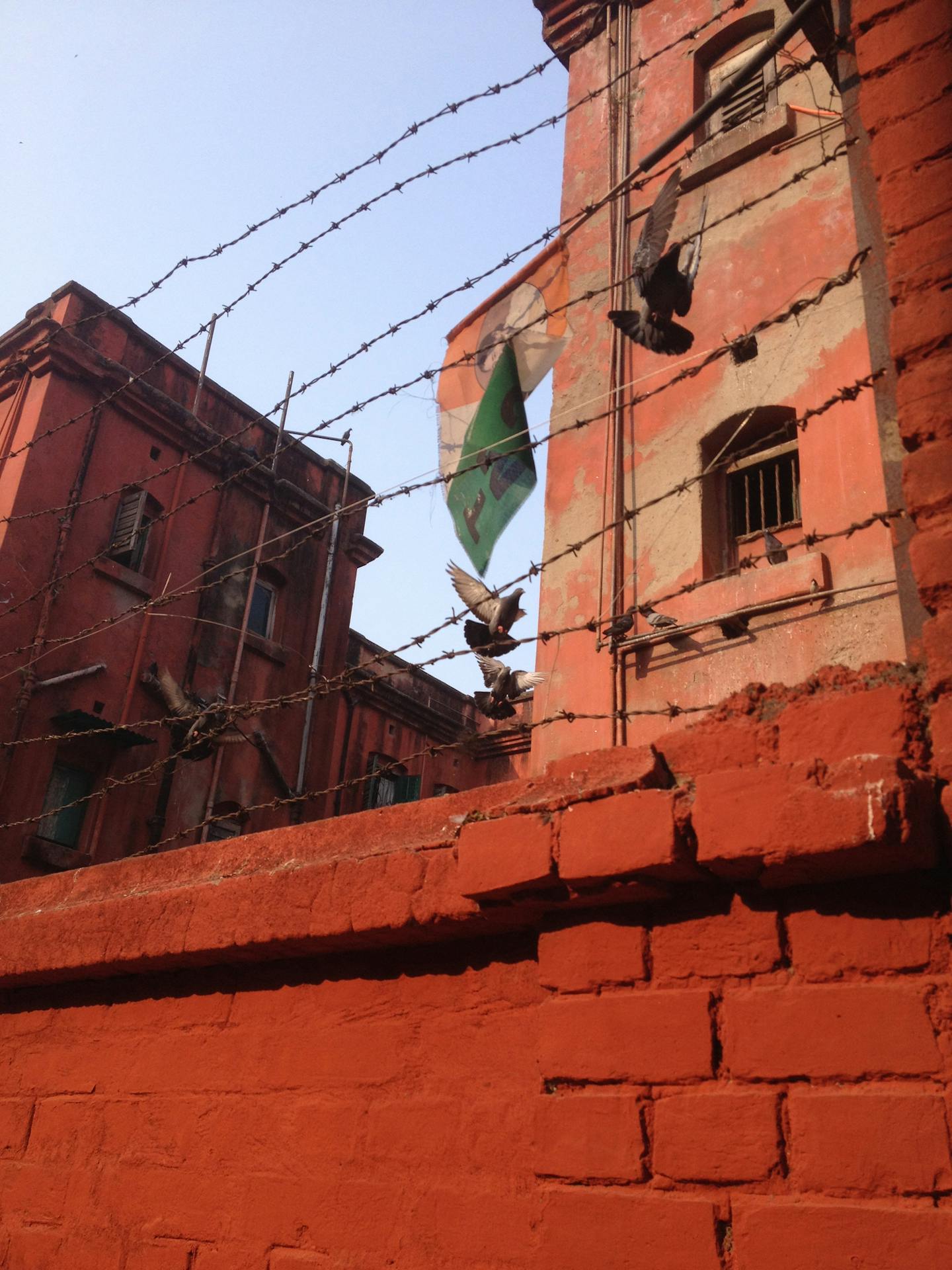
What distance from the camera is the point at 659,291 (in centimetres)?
351

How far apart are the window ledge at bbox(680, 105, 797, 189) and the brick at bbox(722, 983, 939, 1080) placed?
28.7 feet

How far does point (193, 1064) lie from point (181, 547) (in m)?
12.5

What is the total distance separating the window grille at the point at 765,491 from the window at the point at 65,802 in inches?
307

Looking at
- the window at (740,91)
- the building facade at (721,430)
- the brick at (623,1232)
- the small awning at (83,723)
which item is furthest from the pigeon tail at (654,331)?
the small awning at (83,723)

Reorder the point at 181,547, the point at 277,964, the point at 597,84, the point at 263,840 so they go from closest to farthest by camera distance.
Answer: the point at 277,964, the point at 263,840, the point at 597,84, the point at 181,547

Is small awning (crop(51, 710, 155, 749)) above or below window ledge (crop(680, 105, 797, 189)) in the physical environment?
below

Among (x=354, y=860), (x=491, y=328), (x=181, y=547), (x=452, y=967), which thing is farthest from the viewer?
(x=181, y=547)

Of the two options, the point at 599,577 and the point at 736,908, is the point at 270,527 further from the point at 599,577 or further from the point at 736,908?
the point at 736,908

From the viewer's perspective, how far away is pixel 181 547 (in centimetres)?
1480

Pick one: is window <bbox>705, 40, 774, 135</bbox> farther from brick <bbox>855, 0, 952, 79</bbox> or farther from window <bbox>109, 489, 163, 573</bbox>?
window <bbox>109, 489, 163, 573</bbox>

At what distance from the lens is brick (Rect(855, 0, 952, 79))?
7.33 feet

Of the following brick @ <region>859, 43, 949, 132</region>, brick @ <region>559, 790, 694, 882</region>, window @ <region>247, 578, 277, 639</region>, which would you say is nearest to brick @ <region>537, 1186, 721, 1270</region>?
brick @ <region>559, 790, 694, 882</region>

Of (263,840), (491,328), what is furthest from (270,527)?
(263,840)

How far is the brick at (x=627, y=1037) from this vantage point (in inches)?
77.0
